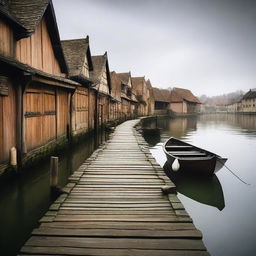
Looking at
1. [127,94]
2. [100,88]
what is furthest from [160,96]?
[100,88]

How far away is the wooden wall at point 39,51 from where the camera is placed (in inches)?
337

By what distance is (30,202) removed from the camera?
6543 millimetres

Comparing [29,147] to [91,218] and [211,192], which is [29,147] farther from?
[211,192]

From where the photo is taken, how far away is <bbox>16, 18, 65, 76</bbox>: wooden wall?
8.55 meters

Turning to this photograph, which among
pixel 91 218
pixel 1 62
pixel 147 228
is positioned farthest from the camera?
pixel 1 62

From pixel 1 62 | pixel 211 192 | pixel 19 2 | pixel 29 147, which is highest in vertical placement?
pixel 19 2

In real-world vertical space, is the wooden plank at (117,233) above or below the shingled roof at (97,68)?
below

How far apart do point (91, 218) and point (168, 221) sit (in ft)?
4.67

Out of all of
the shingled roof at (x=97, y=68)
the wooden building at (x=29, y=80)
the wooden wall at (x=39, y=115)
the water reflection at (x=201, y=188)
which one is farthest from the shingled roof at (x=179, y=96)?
the water reflection at (x=201, y=188)

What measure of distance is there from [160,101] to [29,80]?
55.5m

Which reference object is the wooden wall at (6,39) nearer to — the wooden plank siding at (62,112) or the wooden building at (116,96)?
the wooden plank siding at (62,112)

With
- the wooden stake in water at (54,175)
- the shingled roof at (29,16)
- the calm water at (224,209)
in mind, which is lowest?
the calm water at (224,209)

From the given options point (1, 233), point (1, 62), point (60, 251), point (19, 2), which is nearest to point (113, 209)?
point (60, 251)

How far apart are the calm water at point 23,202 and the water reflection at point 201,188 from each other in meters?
4.83
